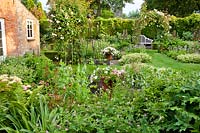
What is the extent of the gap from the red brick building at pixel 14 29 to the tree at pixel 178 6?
19085 millimetres

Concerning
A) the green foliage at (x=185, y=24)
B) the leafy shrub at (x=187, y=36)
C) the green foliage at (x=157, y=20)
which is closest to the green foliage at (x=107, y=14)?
the green foliage at (x=185, y=24)

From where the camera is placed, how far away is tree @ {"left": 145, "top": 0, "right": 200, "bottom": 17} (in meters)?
27.0

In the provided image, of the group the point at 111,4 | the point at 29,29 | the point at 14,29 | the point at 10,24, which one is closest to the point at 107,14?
the point at 111,4

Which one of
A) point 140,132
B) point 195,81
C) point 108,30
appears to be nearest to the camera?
point 140,132

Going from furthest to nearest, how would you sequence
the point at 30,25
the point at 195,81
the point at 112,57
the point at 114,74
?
the point at 30,25 → the point at 112,57 → the point at 114,74 → the point at 195,81

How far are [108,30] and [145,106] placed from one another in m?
16.0

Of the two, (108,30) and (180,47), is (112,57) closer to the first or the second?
(180,47)

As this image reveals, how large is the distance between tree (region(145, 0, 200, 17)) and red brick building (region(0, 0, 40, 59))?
19085 mm

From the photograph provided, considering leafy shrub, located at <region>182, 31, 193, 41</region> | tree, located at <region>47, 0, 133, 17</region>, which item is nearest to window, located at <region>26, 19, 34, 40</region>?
leafy shrub, located at <region>182, 31, 193, 41</region>

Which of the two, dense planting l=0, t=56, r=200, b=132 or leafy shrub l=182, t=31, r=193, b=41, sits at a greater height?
leafy shrub l=182, t=31, r=193, b=41

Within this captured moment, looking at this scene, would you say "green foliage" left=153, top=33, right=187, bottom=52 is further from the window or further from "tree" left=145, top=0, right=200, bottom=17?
"tree" left=145, top=0, right=200, bottom=17

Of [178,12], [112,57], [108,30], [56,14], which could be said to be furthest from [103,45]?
[178,12]

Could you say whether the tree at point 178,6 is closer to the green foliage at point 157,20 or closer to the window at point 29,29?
the green foliage at point 157,20

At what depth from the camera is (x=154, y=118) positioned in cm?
265
